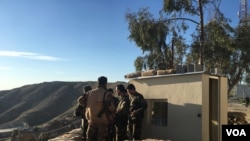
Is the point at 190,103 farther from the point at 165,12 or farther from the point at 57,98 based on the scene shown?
the point at 57,98

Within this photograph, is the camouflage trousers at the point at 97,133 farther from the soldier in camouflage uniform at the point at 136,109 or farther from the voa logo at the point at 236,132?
the voa logo at the point at 236,132

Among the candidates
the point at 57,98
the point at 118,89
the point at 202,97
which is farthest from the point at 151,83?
the point at 57,98

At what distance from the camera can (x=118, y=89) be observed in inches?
361

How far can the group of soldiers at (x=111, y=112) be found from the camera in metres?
8.06

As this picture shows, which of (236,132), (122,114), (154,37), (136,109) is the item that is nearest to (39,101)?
(154,37)

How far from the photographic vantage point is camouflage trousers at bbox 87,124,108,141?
8195 millimetres

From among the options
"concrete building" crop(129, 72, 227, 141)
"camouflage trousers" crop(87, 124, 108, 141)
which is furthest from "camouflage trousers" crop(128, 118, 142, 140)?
"camouflage trousers" crop(87, 124, 108, 141)

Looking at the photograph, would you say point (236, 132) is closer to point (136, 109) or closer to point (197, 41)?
point (136, 109)

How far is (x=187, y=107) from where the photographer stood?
879cm

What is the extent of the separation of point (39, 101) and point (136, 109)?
69880 millimetres

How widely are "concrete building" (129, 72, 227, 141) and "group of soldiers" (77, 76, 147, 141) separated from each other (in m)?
0.85

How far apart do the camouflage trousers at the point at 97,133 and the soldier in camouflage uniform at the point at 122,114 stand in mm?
1051

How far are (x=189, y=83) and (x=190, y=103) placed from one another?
0.50 meters

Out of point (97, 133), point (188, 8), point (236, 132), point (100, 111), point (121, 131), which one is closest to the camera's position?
point (236, 132)
